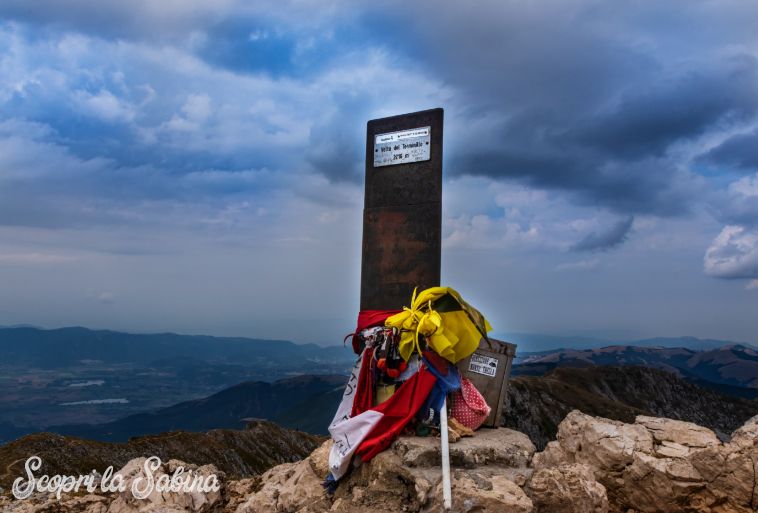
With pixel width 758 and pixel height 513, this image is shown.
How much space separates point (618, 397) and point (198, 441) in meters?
88.0

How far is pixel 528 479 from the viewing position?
279 inches

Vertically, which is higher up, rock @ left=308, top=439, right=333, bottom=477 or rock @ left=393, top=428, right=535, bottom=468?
rock @ left=393, top=428, right=535, bottom=468

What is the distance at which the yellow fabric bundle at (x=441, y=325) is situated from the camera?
312 inches

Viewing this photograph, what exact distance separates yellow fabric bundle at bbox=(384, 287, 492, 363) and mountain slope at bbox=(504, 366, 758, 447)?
248 ft

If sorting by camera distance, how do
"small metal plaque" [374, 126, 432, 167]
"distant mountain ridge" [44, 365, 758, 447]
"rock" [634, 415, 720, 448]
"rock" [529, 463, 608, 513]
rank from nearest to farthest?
1. "rock" [529, 463, 608, 513]
2. "rock" [634, 415, 720, 448]
3. "small metal plaque" [374, 126, 432, 167]
4. "distant mountain ridge" [44, 365, 758, 447]

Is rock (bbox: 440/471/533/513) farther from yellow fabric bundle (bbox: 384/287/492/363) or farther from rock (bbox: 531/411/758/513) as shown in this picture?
rock (bbox: 531/411/758/513)

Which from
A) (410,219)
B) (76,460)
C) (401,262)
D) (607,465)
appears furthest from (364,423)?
(76,460)

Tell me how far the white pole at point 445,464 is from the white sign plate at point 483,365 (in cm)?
123

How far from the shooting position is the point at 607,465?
982 cm

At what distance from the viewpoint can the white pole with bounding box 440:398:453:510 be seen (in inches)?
254

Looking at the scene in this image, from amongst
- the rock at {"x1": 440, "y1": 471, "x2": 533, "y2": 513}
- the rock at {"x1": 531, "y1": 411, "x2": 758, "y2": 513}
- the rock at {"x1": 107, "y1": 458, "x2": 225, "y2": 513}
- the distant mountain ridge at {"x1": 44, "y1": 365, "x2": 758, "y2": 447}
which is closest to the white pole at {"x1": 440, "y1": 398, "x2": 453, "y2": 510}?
the rock at {"x1": 440, "y1": 471, "x2": 533, "y2": 513}

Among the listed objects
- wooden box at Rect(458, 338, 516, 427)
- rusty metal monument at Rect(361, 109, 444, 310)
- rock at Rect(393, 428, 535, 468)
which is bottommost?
rock at Rect(393, 428, 535, 468)

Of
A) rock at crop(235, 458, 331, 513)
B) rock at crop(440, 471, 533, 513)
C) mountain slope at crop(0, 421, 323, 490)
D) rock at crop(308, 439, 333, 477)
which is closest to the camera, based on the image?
rock at crop(440, 471, 533, 513)

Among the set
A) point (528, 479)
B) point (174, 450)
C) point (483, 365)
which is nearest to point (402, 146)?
point (483, 365)
